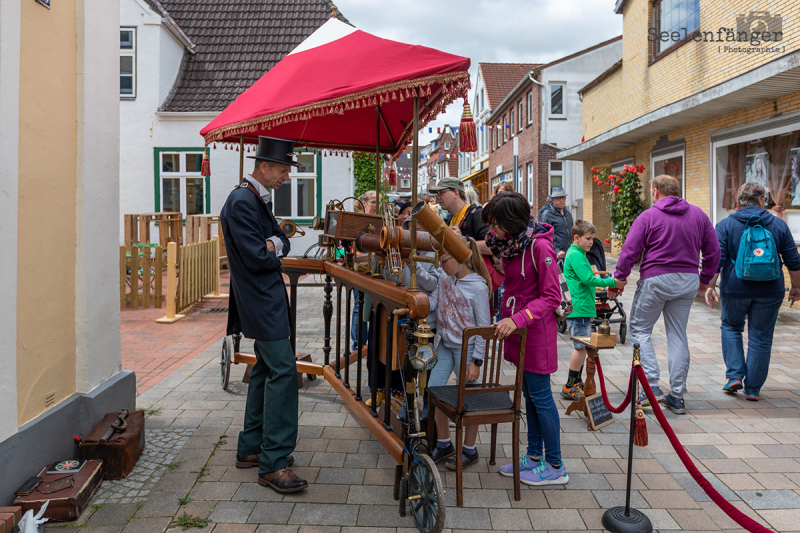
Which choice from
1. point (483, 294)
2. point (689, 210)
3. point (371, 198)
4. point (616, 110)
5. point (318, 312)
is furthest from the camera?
point (616, 110)

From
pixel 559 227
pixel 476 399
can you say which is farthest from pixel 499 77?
pixel 476 399

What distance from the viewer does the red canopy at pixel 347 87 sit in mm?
3229

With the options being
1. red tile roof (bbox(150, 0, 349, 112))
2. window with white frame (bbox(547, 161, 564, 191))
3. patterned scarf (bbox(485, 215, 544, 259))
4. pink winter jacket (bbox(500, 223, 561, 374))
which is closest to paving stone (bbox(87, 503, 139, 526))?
pink winter jacket (bbox(500, 223, 561, 374))

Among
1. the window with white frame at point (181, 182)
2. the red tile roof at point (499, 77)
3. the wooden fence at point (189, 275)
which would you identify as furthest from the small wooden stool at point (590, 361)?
the red tile roof at point (499, 77)

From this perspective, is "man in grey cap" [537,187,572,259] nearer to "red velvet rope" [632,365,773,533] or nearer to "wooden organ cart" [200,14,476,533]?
"wooden organ cart" [200,14,476,533]

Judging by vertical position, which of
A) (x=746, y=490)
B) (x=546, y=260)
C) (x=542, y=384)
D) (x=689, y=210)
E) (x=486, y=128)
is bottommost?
(x=746, y=490)

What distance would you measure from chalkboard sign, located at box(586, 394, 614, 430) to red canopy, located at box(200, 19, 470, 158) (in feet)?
8.18

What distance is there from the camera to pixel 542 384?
3.47m

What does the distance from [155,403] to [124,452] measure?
1.45m

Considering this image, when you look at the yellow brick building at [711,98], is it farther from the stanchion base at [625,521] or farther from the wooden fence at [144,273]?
the wooden fence at [144,273]

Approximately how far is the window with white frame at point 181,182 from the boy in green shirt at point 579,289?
11679 mm

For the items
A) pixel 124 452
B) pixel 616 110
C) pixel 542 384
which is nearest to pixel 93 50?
pixel 124 452

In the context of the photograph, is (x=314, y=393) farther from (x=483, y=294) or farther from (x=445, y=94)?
(x=445, y=94)

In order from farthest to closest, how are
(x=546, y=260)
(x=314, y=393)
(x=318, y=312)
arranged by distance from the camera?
1. (x=318, y=312)
2. (x=314, y=393)
3. (x=546, y=260)
